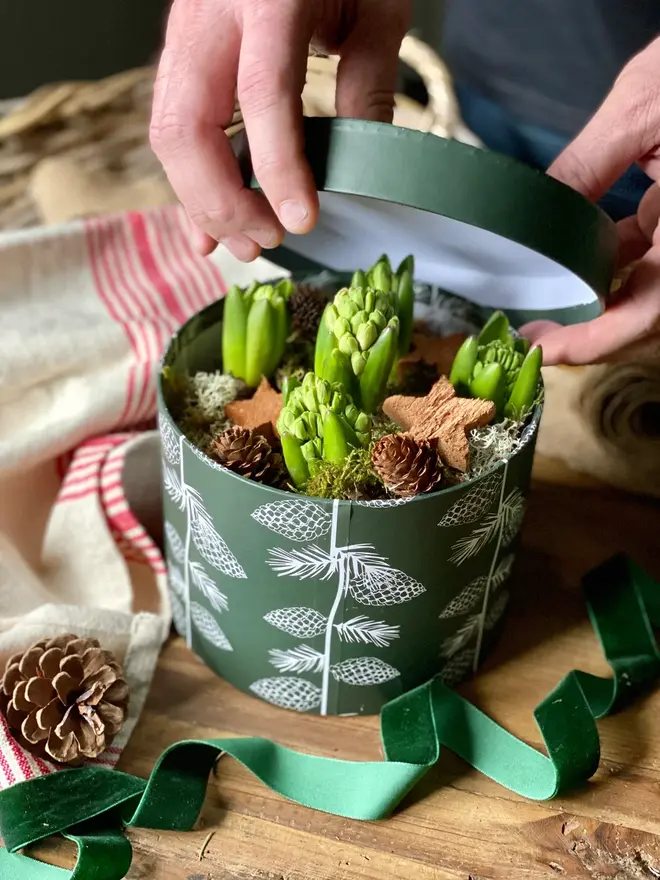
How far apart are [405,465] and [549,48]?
0.44m

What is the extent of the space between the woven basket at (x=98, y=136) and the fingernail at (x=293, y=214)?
1.06 feet

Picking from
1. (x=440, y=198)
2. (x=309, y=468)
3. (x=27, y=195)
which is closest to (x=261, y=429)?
(x=309, y=468)

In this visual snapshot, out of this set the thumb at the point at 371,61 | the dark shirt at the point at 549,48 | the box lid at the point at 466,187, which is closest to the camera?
the box lid at the point at 466,187

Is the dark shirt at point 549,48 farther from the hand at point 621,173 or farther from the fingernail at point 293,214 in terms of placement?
the fingernail at point 293,214

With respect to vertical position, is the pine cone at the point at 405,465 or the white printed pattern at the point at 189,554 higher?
the pine cone at the point at 405,465

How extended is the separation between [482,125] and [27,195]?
1.29ft

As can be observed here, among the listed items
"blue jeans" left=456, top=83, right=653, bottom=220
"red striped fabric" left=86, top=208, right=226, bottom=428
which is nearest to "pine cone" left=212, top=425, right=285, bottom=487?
"red striped fabric" left=86, top=208, right=226, bottom=428

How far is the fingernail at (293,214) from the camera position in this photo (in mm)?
423

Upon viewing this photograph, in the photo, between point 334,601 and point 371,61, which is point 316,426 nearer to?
point 334,601

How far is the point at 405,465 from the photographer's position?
424mm

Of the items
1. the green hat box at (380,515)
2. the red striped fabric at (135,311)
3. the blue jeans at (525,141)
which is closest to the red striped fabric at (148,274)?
the red striped fabric at (135,311)

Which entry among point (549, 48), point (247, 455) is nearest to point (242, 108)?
point (247, 455)

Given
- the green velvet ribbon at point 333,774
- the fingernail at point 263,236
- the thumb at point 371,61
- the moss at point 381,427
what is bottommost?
the green velvet ribbon at point 333,774

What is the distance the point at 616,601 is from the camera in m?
0.57
